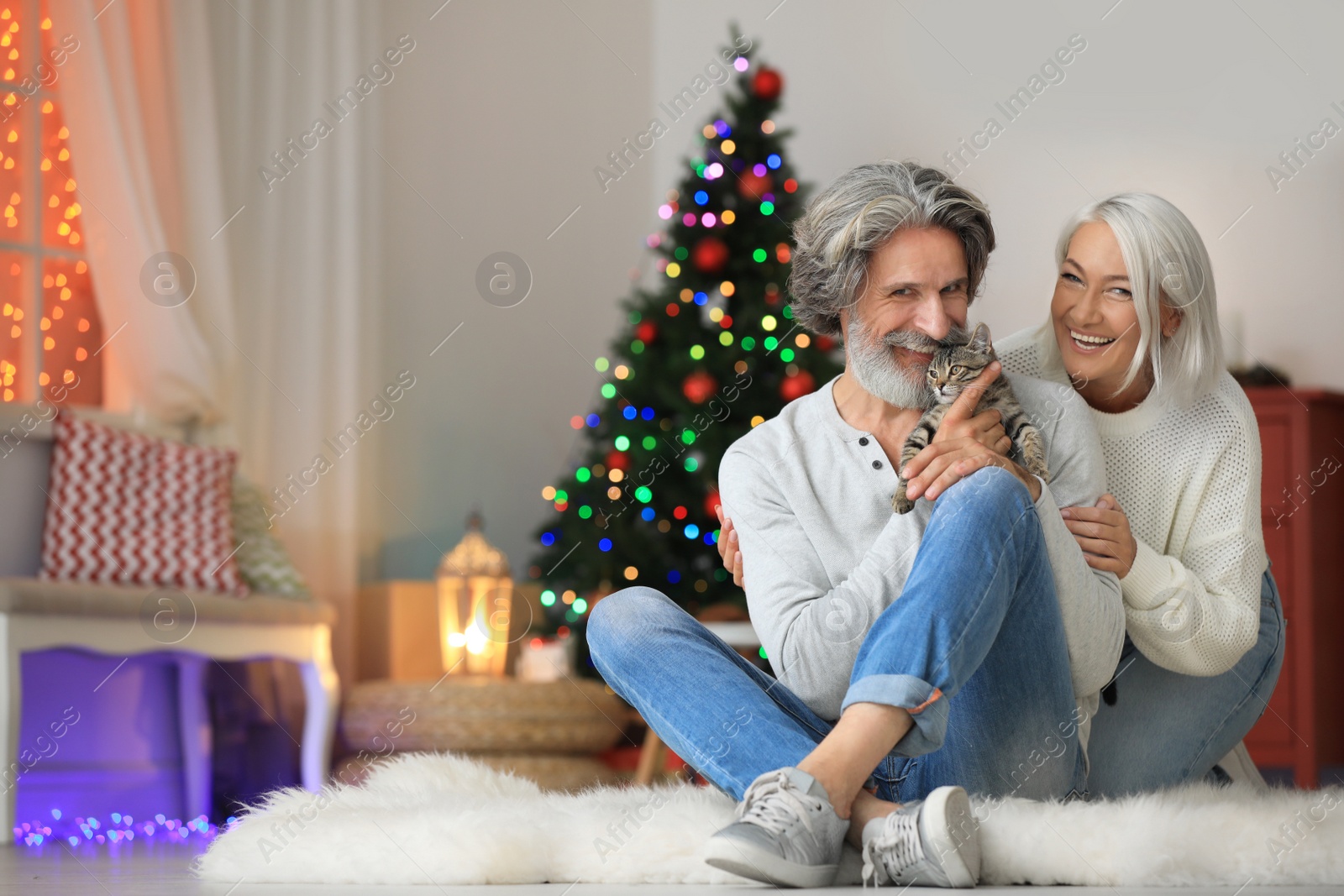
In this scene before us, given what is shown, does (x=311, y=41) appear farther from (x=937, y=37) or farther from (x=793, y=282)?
(x=793, y=282)

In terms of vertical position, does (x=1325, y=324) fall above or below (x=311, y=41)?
below

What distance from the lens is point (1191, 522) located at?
1800 mm

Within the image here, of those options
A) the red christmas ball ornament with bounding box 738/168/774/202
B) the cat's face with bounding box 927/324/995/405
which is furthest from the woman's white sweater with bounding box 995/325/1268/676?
the red christmas ball ornament with bounding box 738/168/774/202

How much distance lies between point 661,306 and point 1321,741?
7.61 feet

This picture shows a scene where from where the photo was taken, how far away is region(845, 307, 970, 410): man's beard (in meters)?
1.71

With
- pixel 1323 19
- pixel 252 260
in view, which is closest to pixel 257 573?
pixel 252 260

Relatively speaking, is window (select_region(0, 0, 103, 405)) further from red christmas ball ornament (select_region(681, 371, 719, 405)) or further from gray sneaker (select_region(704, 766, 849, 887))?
gray sneaker (select_region(704, 766, 849, 887))

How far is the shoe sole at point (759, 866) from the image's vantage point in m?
1.25

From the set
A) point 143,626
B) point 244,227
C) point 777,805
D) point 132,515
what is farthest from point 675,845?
point 244,227

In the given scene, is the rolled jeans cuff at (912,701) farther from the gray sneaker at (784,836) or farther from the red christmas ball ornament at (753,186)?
the red christmas ball ornament at (753,186)

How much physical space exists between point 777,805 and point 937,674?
21 cm

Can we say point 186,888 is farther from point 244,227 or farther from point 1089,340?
point 244,227

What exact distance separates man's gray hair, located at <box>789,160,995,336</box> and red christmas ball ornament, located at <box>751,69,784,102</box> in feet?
7.74

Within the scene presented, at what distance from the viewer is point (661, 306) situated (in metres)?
4.07
